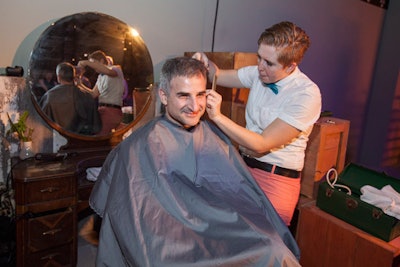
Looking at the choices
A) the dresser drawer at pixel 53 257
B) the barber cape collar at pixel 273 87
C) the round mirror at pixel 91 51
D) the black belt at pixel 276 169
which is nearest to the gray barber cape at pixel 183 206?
the black belt at pixel 276 169

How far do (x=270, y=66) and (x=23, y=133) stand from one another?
4.48ft

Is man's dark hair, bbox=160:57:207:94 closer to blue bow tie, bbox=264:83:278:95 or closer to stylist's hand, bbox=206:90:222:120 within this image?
stylist's hand, bbox=206:90:222:120

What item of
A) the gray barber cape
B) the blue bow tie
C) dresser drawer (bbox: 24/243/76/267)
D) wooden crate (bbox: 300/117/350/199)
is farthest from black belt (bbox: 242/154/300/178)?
dresser drawer (bbox: 24/243/76/267)

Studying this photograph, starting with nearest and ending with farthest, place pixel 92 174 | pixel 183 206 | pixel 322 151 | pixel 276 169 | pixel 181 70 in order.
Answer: pixel 183 206
pixel 181 70
pixel 276 169
pixel 92 174
pixel 322 151

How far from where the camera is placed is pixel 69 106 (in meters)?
1.99

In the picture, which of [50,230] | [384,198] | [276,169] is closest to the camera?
[276,169]

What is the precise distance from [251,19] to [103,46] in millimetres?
1285

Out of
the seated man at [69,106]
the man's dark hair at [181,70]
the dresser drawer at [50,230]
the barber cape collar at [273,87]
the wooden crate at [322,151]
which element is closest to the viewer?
the man's dark hair at [181,70]

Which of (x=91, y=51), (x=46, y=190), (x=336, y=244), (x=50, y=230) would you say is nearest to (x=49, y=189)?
(x=46, y=190)

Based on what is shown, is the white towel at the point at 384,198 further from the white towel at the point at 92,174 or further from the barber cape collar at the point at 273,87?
the white towel at the point at 92,174

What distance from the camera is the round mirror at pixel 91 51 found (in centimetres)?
186

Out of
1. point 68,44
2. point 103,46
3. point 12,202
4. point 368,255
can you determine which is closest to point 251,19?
point 103,46

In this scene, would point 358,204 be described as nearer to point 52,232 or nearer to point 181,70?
point 181,70

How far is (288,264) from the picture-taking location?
1.06 meters
